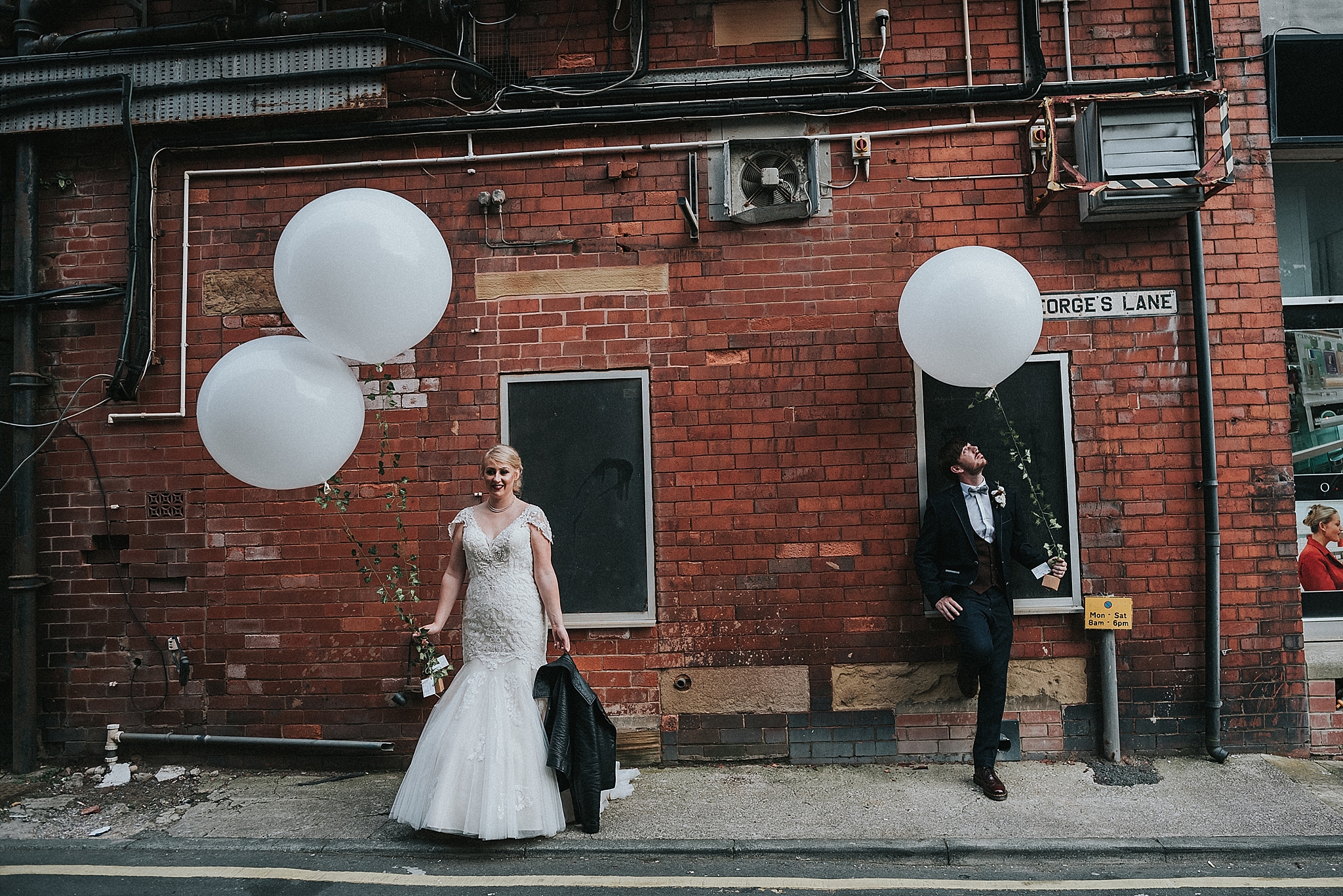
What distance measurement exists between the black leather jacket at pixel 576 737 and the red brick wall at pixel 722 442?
2.94ft

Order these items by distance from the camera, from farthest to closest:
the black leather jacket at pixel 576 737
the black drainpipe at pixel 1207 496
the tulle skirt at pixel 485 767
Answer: the black drainpipe at pixel 1207 496 → the black leather jacket at pixel 576 737 → the tulle skirt at pixel 485 767

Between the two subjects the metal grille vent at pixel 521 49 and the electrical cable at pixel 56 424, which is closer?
the electrical cable at pixel 56 424

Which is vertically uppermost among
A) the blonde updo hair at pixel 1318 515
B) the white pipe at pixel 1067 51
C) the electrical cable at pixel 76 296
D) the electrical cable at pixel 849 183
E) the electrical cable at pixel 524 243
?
the white pipe at pixel 1067 51

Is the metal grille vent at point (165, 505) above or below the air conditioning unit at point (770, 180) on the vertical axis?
below

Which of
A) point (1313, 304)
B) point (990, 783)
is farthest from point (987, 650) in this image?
point (1313, 304)

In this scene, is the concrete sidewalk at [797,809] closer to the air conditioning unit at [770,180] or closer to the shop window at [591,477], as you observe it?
the shop window at [591,477]

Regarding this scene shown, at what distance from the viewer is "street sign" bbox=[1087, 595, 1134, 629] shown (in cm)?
478

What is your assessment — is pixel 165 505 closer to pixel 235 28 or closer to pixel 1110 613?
pixel 235 28

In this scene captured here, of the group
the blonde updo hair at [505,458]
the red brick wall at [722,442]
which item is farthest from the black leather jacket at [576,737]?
the blonde updo hair at [505,458]

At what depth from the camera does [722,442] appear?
5020 millimetres

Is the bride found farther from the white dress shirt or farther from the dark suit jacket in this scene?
the white dress shirt

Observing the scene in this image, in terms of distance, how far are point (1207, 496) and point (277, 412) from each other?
202 inches

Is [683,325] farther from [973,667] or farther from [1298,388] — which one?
[1298,388]

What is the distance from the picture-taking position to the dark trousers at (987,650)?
438 centimetres
